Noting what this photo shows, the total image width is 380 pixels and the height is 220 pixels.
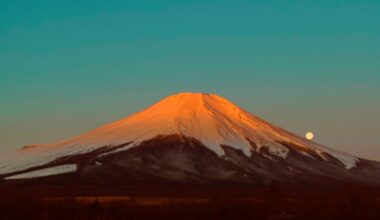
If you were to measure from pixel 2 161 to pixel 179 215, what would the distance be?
134735mm

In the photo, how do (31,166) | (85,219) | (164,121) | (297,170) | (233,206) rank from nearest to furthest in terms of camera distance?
(85,219)
(233,206)
(297,170)
(31,166)
(164,121)

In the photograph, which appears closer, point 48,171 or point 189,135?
point 48,171

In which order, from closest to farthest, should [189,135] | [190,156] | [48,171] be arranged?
[48,171] < [190,156] < [189,135]

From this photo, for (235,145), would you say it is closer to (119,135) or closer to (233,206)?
(119,135)

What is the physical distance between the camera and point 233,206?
50062 mm

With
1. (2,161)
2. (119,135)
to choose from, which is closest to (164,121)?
(119,135)

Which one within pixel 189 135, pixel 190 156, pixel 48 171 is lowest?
pixel 190 156

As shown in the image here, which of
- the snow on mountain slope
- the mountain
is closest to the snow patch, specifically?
the mountain

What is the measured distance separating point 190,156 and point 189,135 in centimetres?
2076

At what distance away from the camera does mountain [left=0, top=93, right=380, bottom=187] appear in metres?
133

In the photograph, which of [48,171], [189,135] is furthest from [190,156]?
[48,171]

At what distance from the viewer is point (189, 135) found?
171 meters

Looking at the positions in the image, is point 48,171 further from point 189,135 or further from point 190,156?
point 189,135

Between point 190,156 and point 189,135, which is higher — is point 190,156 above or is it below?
below
